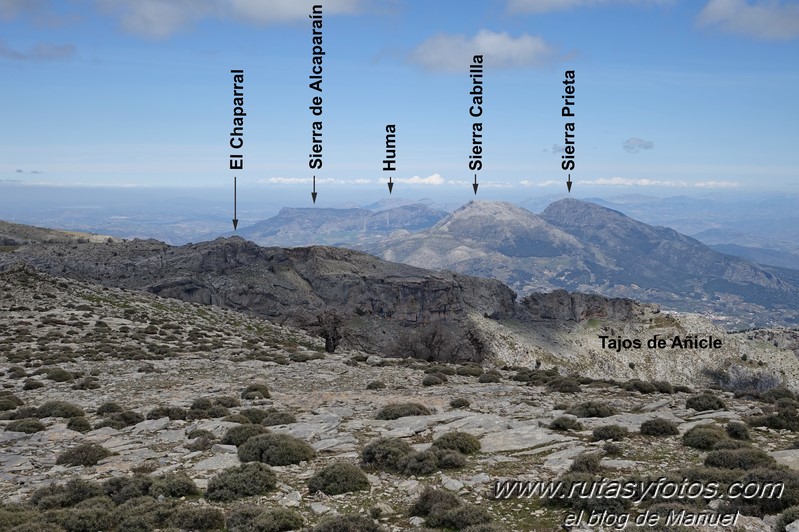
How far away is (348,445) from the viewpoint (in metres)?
19.2

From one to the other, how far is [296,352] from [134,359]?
12549mm

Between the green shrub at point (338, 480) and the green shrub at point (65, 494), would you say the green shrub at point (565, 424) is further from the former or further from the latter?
the green shrub at point (65, 494)

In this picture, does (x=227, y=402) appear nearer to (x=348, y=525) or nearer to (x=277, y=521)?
(x=277, y=521)

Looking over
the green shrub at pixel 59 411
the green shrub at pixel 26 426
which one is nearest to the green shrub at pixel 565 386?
the green shrub at pixel 59 411

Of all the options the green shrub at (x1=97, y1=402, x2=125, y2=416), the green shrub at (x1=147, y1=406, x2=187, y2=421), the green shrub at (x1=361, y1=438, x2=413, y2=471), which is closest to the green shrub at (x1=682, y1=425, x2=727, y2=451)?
the green shrub at (x1=361, y1=438, x2=413, y2=471)

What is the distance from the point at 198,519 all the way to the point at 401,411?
39.1 ft

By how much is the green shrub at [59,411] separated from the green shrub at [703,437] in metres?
24.8

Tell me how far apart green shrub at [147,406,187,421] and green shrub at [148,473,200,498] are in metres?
9.98

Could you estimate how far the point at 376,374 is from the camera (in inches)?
1494

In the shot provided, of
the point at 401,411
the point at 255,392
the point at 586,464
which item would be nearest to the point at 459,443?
the point at 586,464

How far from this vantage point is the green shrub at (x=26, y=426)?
2319 centimetres

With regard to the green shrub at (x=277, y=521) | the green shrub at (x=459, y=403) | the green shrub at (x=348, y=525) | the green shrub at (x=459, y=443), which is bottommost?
the green shrub at (x=459, y=403)

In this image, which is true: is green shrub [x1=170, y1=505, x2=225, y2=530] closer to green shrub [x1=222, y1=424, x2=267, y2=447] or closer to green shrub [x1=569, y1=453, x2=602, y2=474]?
green shrub [x1=222, y1=424, x2=267, y2=447]

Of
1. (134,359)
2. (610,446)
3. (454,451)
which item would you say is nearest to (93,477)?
(454,451)
